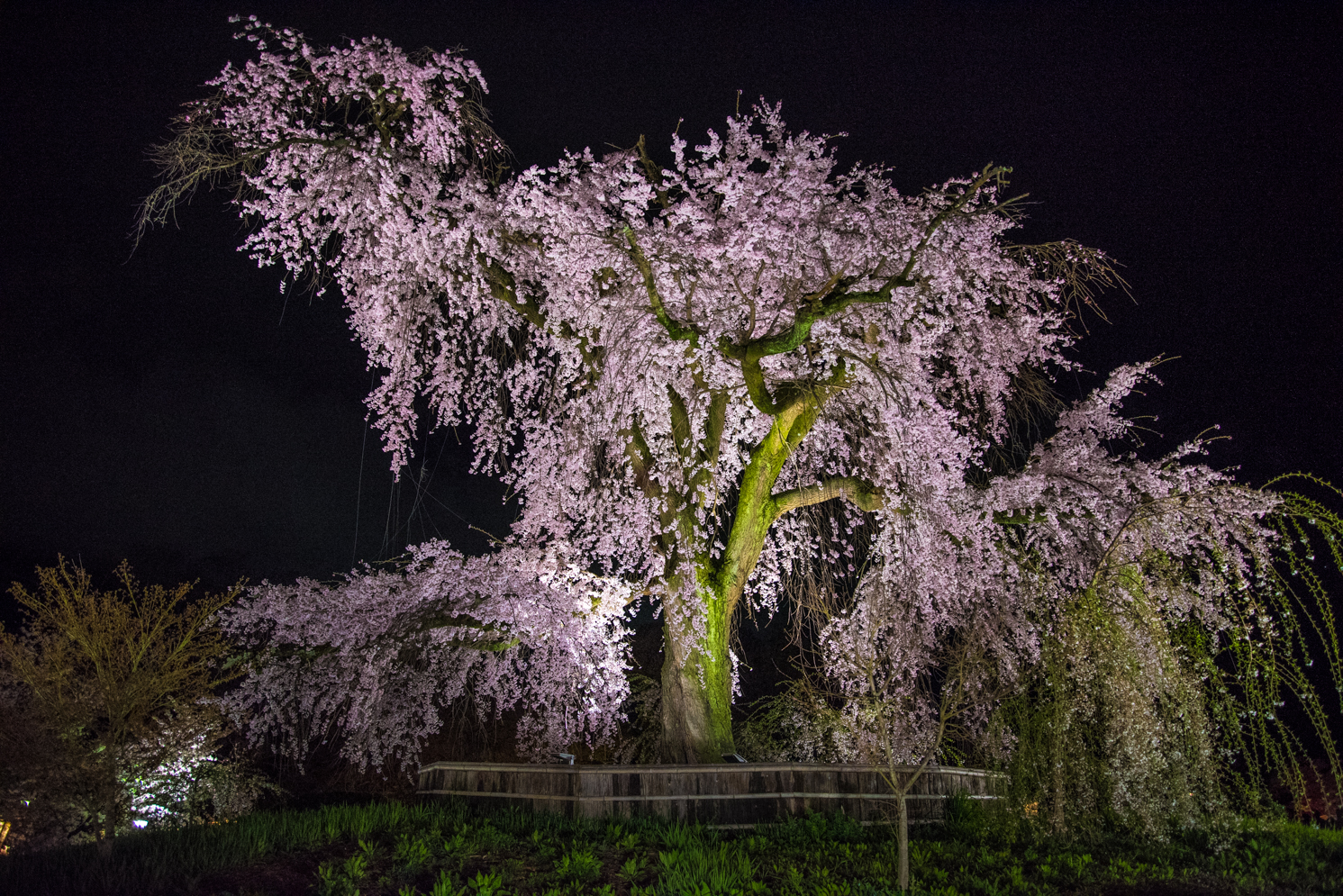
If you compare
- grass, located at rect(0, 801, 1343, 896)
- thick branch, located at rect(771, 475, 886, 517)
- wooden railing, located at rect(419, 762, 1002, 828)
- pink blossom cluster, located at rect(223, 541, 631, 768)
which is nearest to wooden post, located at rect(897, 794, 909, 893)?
grass, located at rect(0, 801, 1343, 896)

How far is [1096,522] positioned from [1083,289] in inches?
117

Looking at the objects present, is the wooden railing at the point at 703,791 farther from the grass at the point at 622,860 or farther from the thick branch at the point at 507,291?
the thick branch at the point at 507,291

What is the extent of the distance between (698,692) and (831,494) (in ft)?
10.1

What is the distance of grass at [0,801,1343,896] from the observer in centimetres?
620

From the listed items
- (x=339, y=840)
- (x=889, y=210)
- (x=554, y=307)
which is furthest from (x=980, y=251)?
(x=339, y=840)

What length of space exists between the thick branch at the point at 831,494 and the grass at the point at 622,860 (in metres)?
3.85

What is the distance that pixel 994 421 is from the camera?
11289 mm

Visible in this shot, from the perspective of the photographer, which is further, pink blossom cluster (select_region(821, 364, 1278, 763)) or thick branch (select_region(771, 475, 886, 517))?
thick branch (select_region(771, 475, 886, 517))

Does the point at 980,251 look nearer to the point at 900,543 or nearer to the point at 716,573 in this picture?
the point at 900,543

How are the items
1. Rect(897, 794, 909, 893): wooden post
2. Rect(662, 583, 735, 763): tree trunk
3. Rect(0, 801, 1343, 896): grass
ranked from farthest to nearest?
1. Rect(662, 583, 735, 763): tree trunk
2. Rect(897, 794, 909, 893): wooden post
3. Rect(0, 801, 1343, 896): grass

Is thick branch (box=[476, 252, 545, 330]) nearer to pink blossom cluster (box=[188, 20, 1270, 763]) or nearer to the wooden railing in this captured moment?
pink blossom cluster (box=[188, 20, 1270, 763])

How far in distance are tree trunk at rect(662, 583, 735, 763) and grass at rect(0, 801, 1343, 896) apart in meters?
1.59

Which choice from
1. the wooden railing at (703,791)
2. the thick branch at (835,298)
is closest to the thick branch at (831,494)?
the thick branch at (835,298)

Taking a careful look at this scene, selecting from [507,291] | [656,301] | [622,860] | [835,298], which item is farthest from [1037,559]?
[507,291]
